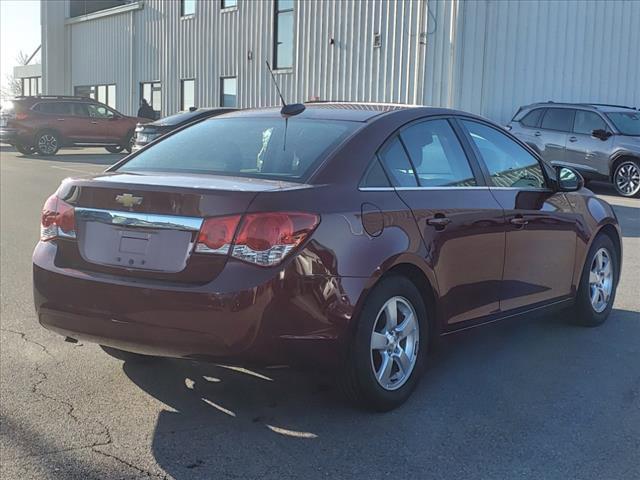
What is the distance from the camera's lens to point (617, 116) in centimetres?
1453

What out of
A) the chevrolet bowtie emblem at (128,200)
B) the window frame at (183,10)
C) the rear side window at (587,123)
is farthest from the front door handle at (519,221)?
the window frame at (183,10)

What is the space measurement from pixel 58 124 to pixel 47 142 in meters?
0.67

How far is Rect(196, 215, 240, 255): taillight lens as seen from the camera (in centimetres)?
343

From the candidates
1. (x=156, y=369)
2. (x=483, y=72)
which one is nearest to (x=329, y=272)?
(x=156, y=369)

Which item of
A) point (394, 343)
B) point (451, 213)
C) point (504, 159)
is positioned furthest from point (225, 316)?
point (504, 159)

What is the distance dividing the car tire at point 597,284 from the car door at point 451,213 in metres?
1.22

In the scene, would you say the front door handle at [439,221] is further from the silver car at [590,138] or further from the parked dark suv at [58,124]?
the parked dark suv at [58,124]

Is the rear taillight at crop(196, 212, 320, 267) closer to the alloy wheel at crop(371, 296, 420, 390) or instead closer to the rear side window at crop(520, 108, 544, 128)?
the alloy wheel at crop(371, 296, 420, 390)

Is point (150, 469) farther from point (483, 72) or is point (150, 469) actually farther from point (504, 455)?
point (483, 72)

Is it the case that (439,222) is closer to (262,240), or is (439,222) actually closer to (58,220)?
(262,240)

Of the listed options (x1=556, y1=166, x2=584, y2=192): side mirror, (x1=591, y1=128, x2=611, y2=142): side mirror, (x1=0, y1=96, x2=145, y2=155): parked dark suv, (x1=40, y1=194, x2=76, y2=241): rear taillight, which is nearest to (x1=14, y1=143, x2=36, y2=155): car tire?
(x1=0, y1=96, x2=145, y2=155): parked dark suv

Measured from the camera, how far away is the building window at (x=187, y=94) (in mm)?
27853

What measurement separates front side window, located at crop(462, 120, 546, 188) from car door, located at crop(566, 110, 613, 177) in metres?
9.62

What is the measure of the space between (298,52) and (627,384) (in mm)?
19480
